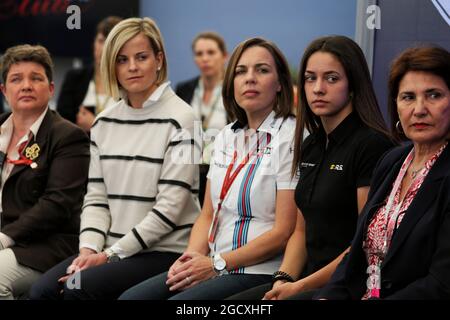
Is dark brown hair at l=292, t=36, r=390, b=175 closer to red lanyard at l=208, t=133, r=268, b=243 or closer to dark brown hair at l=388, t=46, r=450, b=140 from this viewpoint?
dark brown hair at l=388, t=46, r=450, b=140

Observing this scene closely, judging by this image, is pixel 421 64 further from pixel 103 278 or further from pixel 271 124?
pixel 103 278

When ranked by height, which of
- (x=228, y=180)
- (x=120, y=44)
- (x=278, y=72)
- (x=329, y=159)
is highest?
(x=120, y=44)

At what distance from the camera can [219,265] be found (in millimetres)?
2959

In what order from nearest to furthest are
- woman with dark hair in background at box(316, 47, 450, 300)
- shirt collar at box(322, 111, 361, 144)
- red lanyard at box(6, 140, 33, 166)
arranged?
1. woman with dark hair in background at box(316, 47, 450, 300)
2. shirt collar at box(322, 111, 361, 144)
3. red lanyard at box(6, 140, 33, 166)

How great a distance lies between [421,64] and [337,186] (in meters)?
0.54

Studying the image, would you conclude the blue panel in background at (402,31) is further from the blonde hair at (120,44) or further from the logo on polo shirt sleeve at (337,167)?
the blonde hair at (120,44)

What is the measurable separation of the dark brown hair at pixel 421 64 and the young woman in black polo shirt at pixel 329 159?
0.26 metres

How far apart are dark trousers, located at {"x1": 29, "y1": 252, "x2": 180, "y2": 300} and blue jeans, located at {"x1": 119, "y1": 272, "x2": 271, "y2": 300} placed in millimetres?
143

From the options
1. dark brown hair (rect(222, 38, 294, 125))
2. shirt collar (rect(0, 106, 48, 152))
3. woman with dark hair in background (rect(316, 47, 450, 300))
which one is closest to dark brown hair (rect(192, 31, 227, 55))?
shirt collar (rect(0, 106, 48, 152))

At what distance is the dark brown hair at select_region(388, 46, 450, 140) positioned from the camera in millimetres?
2301

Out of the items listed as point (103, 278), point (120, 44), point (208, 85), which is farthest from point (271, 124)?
point (208, 85)

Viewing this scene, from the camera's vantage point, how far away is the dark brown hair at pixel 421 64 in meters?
2.30

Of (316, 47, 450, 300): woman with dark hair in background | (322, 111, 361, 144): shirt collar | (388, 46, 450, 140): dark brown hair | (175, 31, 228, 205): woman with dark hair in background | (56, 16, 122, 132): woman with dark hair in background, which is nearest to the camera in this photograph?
(316, 47, 450, 300): woman with dark hair in background

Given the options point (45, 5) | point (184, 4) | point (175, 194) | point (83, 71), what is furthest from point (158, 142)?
point (45, 5)
